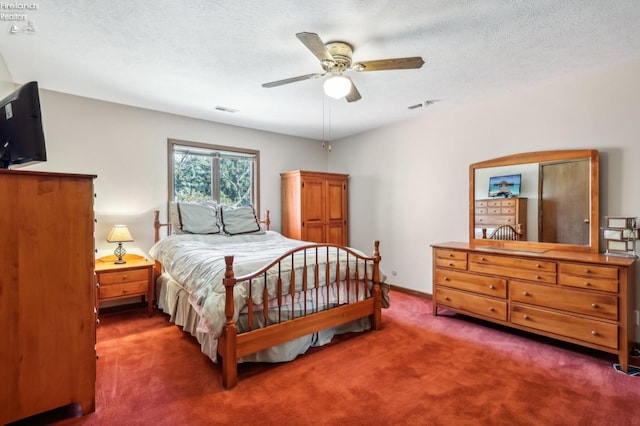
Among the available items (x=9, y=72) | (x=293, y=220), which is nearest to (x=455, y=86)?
(x=293, y=220)

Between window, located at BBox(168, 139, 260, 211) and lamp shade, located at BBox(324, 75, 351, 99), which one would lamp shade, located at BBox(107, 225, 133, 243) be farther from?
lamp shade, located at BBox(324, 75, 351, 99)

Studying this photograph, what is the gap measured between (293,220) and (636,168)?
149 inches

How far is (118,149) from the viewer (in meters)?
3.66

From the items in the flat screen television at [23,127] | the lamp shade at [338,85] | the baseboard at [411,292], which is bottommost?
the baseboard at [411,292]

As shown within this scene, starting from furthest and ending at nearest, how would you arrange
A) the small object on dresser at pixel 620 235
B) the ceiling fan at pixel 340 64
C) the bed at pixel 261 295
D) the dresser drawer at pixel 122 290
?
the dresser drawer at pixel 122 290 < the small object on dresser at pixel 620 235 < the bed at pixel 261 295 < the ceiling fan at pixel 340 64

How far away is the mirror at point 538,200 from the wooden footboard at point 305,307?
1.51 m

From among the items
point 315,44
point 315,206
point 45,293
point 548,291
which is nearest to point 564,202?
point 548,291

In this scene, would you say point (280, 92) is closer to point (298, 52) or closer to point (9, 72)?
point (298, 52)

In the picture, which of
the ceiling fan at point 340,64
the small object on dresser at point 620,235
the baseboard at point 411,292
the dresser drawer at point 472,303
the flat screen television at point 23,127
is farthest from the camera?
the baseboard at point 411,292

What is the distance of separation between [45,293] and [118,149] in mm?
2482

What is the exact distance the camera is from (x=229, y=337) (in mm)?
2070

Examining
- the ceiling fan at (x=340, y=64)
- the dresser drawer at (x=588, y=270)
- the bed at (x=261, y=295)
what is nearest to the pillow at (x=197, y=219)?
the bed at (x=261, y=295)

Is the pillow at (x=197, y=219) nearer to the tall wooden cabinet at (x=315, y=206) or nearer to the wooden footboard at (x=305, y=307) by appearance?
the tall wooden cabinet at (x=315, y=206)

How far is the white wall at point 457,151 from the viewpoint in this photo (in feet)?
8.84
